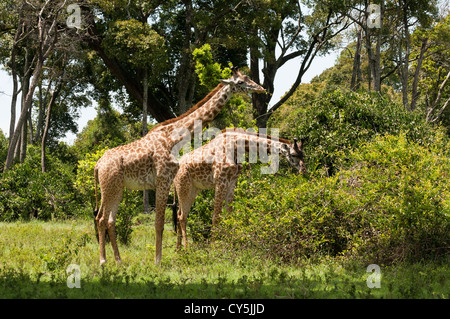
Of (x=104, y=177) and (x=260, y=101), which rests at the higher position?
(x=260, y=101)

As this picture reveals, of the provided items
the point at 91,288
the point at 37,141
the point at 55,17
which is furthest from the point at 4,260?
the point at 37,141

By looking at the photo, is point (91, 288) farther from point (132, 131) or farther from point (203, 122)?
point (132, 131)

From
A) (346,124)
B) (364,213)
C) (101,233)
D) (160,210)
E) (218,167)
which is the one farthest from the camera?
(346,124)

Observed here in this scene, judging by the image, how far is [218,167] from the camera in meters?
10.6

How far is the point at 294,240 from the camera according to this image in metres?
8.94

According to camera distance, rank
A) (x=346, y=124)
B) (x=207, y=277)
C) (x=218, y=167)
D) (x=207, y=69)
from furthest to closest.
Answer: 1. (x=207, y=69)
2. (x=346, y=124)
3. (x=218, y=167)
4. (x=207, y=277)

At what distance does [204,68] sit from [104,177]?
34.2ft

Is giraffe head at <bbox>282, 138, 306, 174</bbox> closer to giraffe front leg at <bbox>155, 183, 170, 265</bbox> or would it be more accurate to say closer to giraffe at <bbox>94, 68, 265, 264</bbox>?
giraffe at <bbox>94, 68, 265, 264</bbox>

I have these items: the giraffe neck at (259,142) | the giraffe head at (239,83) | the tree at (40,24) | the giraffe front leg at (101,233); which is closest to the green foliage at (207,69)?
the tree at (40,24)

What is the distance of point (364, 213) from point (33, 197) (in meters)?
12.9

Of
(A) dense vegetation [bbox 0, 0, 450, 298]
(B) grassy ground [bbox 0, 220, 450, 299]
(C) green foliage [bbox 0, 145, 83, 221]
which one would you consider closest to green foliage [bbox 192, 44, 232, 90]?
(A) dense vegetation [bbox 0, 0, 450, 298]

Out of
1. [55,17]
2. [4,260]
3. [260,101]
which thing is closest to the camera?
[4,260]

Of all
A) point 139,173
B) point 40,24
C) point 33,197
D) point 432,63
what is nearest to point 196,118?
point 139,173

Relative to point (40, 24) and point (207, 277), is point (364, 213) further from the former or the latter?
point (40, 24)
